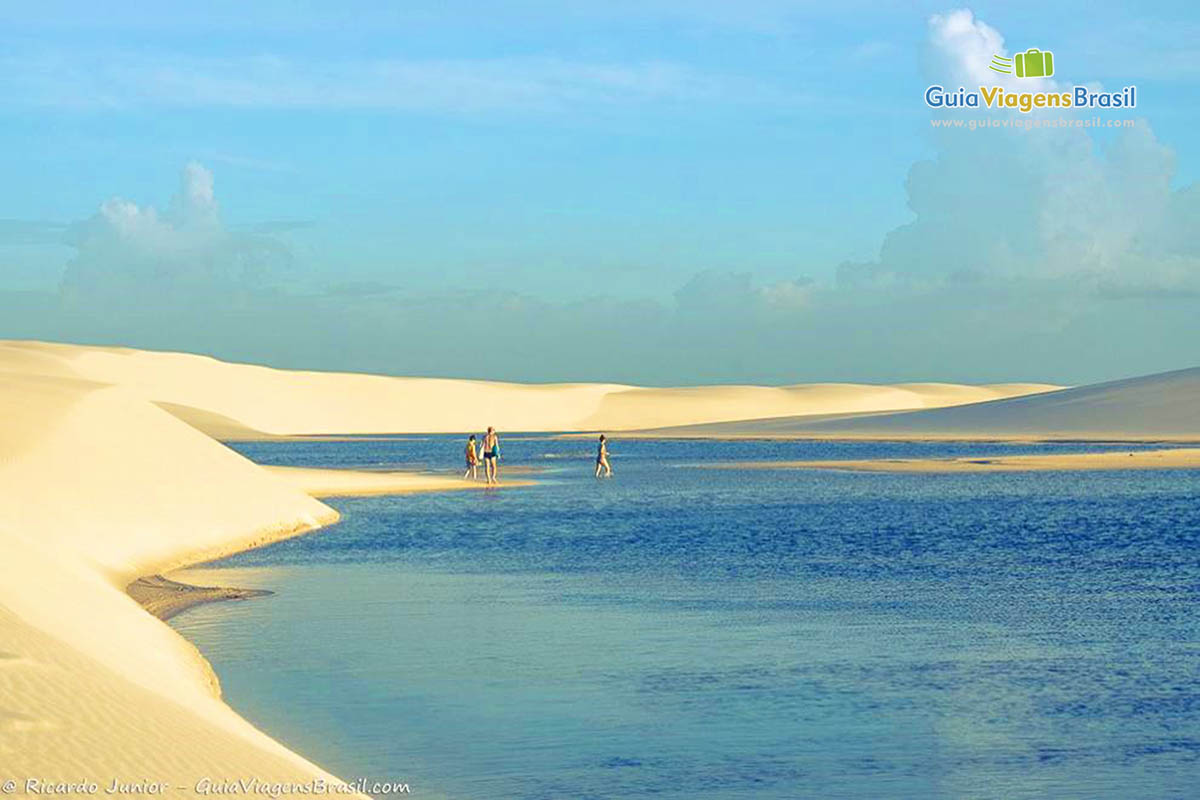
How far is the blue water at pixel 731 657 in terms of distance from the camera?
12727mm

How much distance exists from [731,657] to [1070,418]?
100 m

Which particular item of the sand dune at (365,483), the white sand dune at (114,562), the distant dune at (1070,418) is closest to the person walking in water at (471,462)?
the sand dune at (365,483)

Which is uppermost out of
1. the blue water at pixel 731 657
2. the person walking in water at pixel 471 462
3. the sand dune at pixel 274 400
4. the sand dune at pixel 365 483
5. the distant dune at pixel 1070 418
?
the sand dune at pixel 274 400

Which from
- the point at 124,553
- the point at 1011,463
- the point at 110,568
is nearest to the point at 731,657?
the point at 110,568

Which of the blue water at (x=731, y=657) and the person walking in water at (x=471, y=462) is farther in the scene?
the person walking in water at (x=471, y=462)

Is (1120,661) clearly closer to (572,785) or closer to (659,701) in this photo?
(659,701)

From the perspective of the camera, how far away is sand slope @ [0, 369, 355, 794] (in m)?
10.9

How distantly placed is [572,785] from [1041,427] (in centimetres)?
10371

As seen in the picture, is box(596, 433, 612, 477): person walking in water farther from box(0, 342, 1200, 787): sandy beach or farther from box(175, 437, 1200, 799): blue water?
box(175, 437, 1200, 799): blue water

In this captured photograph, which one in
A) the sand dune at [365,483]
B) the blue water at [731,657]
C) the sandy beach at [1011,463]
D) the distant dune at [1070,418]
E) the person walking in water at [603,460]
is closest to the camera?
the blue water at [731,657]

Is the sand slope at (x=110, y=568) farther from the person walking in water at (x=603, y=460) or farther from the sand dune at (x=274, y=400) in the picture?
the sand dune at (x=274, y=400)

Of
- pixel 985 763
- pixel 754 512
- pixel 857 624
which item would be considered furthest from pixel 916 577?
pixel 754 512

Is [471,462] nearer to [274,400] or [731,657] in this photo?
[731,657]

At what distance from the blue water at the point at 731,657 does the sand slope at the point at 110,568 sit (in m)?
0.98
